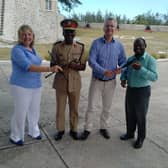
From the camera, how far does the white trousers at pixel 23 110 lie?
3.68 m

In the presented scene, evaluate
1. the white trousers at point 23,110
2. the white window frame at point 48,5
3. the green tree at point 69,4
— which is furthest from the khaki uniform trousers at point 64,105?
the green tree at point 69,4

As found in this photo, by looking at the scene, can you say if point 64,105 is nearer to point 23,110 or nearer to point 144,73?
point 23,110

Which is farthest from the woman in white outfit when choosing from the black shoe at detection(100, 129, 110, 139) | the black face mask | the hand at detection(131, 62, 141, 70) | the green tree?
the green tree

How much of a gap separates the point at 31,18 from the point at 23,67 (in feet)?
65.0

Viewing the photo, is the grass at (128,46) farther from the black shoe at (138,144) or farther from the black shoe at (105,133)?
the black shoe at (138,144)

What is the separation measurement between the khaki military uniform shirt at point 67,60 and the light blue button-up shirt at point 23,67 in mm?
270

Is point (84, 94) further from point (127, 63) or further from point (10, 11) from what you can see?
point (10, 11)

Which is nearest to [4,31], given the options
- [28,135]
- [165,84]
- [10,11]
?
[10,11]

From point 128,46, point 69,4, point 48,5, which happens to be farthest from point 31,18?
point 69,4

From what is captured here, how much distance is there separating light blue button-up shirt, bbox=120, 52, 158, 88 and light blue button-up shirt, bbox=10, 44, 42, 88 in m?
1.22

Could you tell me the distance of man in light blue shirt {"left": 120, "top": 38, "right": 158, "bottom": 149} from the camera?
368 cm

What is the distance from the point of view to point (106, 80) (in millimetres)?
4035

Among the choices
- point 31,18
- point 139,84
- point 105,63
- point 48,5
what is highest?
point 48,5

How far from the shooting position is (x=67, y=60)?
379 centimetres
